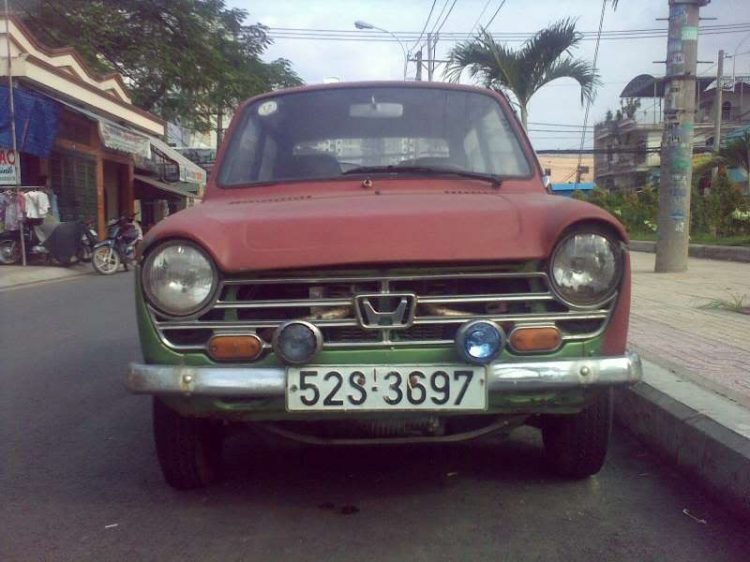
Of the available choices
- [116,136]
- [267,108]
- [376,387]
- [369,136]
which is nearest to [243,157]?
[267,108]

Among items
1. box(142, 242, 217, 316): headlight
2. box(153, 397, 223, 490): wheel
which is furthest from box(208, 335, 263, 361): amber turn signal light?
box(153, 397, 223, 490): wheel

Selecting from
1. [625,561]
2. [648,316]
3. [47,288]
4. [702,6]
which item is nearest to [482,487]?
[625,561]

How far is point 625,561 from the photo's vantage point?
2301mm

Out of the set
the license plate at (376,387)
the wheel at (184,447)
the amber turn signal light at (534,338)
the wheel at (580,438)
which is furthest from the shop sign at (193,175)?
the amber turn signal light at (534,338)

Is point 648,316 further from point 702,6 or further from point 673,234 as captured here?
point 702,6

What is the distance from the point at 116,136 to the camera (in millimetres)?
18094

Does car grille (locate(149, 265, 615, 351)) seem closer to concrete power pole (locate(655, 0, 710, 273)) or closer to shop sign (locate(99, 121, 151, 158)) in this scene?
concrete power pole (locate(655, 0, 710, 273))

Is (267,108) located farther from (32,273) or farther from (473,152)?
(32,273)

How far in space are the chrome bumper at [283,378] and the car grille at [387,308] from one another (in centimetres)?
9

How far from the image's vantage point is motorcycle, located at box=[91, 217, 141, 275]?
1438 centimetres

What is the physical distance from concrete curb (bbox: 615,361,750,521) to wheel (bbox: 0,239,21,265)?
12915 mm

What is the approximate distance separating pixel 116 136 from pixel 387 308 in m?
17.2

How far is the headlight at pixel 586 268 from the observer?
2377 mm

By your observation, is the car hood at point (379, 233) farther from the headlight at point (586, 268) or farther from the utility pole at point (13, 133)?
the utility pole at point (13, 133)
